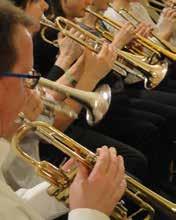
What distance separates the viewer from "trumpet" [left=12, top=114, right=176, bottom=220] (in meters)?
1.05

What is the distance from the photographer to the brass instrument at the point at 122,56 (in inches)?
66.9

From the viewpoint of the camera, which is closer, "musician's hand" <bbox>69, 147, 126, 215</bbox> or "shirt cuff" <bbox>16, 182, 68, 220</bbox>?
"musician's hand" <bbox>69, 147, 126, 215</bbox>

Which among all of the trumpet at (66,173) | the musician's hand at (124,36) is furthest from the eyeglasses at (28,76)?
the musician's hand at (124,36)

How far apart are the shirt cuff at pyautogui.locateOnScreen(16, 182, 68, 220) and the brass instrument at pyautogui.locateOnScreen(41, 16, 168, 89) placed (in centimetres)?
70

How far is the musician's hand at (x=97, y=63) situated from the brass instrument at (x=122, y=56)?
4cm

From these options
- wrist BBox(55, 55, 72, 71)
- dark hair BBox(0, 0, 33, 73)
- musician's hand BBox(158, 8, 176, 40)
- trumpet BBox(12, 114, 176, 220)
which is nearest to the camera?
dark hair BBox(0, 0, 33, 73)

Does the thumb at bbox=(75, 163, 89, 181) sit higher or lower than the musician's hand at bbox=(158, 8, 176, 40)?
higher

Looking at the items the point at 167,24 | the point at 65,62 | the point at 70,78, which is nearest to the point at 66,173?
the point at 70,78

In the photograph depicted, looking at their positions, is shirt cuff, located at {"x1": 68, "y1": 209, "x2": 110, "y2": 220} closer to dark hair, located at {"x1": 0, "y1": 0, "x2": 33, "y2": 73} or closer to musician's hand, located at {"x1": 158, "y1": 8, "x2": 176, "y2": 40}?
dark hair, located at {"x1": 0, "y1": 0, "x2": 33, "y2": 73}

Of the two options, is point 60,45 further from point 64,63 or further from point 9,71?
point 9,71

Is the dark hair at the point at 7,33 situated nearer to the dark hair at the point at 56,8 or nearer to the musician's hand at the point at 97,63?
the musician's hand at the point at 97,63

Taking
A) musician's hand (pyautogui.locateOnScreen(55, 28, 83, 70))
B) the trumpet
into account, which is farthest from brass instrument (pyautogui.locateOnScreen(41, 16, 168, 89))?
the trumpet

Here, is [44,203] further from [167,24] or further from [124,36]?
[167,24]

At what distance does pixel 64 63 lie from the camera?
168 centimetres
